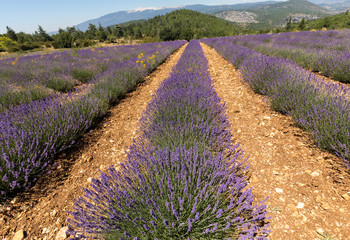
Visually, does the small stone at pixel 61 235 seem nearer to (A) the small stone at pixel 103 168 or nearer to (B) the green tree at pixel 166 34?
(A) the small stone at pixel 103 168

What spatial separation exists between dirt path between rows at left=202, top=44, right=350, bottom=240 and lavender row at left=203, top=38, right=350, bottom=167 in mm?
181

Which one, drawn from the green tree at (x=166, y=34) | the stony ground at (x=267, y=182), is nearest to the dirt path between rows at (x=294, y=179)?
the stony ground at (x=267, y=182)

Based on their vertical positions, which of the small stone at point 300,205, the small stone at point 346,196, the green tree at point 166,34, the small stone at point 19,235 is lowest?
the small stone at point 300,205

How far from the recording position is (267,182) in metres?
1.78

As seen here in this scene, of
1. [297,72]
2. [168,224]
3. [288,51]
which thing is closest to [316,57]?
[288,51]

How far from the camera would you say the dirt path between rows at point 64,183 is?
5.05 feet

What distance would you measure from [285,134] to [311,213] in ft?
4.26

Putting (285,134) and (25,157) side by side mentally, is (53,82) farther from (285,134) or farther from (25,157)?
(285,134)

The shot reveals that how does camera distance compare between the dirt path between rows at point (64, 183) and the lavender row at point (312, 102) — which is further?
the lavender row at point (312, 102)

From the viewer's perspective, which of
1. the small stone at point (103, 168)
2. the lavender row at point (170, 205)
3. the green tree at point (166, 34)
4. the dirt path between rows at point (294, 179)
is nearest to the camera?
the lavender row at point (170, 205)

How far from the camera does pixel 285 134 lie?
2.48 meters

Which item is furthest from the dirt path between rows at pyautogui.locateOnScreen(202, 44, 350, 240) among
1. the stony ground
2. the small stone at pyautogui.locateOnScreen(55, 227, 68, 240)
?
the small stone at pyautogui.locateOnScreen(55, 227, 68, 240)

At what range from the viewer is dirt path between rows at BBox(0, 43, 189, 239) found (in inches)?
60.6

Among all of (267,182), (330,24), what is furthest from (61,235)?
(330,24)
